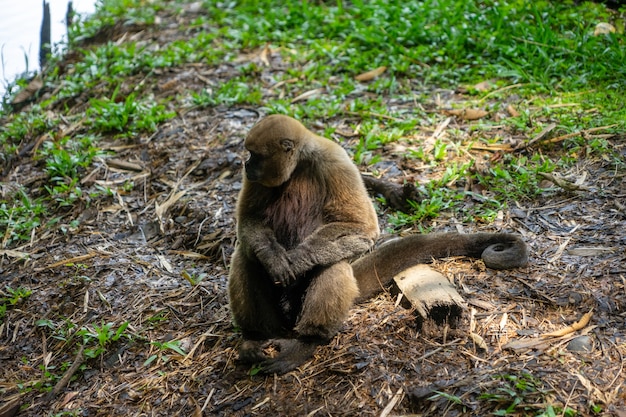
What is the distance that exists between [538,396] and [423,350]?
854 millimetres

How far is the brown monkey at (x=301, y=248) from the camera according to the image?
4.59m

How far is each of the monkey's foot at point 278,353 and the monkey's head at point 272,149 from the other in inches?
49.0

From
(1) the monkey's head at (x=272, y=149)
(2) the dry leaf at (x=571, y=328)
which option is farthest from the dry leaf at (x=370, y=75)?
(2) the dry leaf at (x=571, y=328)

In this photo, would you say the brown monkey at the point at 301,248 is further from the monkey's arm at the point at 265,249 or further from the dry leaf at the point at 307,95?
the dry leaf at the point at 307,95

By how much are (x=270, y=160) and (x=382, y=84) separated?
147 inches

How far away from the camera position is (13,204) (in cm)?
697

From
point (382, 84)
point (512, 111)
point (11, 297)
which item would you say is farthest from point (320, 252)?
point (382, 84)

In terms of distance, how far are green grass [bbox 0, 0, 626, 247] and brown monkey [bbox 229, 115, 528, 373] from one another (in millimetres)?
986

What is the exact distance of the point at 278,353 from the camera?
181 inches

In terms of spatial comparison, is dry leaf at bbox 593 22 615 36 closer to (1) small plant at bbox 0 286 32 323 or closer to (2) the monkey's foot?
(2) the monkey's foot

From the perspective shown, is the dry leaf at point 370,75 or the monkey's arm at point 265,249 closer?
the monkey's arm at point 265,249

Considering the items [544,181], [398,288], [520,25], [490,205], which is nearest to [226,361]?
[398,288]

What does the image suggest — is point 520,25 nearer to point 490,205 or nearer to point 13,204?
point 490,205

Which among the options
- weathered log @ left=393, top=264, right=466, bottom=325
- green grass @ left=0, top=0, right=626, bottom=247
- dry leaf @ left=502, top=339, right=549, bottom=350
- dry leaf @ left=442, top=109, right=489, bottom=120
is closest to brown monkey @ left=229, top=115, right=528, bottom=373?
weathered log @ left=393, top=264, right=466, bottom=325
